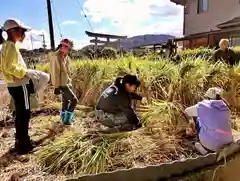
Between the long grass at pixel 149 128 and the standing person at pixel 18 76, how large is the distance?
42cm

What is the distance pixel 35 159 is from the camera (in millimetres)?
3912

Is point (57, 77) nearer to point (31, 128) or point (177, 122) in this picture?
point (31, 128)

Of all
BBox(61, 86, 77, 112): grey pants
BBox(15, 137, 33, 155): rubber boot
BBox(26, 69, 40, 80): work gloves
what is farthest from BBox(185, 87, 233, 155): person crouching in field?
BBox(61, 86, 77, 112): grey pants

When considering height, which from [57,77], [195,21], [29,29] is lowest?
[57,77]

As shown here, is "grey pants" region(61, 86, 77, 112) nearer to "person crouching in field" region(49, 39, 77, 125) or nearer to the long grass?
"person crouching in field" region(49, 39, 77, 125)

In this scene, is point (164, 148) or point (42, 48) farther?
point (42, 48)

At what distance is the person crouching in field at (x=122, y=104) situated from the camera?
4.43 metres

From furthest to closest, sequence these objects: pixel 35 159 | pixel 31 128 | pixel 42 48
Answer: pixel 42 48 < pixel 31 128 < pixel 35 159

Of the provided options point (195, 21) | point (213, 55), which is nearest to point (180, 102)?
point (213, 55)

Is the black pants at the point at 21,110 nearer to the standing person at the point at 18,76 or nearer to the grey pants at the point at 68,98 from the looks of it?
the standing person at the point at 18,76

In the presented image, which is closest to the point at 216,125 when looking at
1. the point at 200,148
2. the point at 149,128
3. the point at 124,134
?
the point at 200,148

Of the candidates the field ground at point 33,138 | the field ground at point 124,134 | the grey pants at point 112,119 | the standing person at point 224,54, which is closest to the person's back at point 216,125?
the field ground at point 124,134

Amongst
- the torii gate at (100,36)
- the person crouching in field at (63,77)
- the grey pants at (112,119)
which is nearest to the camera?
the grey pants at (112,119)

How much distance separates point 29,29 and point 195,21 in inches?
675
